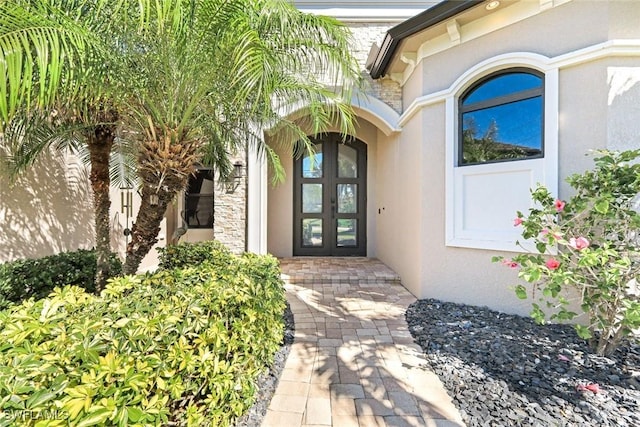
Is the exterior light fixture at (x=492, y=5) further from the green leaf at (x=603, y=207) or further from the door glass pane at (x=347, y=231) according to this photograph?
the door glass pane at (x=347, y=231)

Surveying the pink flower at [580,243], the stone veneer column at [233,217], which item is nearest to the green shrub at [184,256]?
the stone veneer column at [233,217]

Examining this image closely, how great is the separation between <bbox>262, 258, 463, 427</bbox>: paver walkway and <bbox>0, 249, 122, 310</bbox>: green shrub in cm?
353

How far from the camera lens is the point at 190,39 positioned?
343cm

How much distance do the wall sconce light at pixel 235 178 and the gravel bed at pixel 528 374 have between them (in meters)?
5.11

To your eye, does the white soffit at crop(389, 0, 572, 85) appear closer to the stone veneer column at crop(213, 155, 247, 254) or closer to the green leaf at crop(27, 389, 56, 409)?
the stone veneer column at crop(213, 155, 247, 254)

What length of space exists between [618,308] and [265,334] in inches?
151

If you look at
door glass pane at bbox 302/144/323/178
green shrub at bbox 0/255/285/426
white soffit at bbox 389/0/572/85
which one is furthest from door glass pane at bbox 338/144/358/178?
green shrub at bbox 0/255/285/426

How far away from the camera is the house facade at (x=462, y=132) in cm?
425

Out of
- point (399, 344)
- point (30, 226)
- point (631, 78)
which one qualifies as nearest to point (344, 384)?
point (399, 344)

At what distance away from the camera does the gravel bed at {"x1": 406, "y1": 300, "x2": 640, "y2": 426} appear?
2.64 m

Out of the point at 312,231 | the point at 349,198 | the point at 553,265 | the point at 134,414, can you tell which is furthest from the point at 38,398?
the point at 349,198

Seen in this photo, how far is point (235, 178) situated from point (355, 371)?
5.46 m

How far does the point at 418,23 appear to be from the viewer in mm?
5375

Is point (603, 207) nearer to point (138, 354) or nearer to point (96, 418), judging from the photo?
point (138, 354)
